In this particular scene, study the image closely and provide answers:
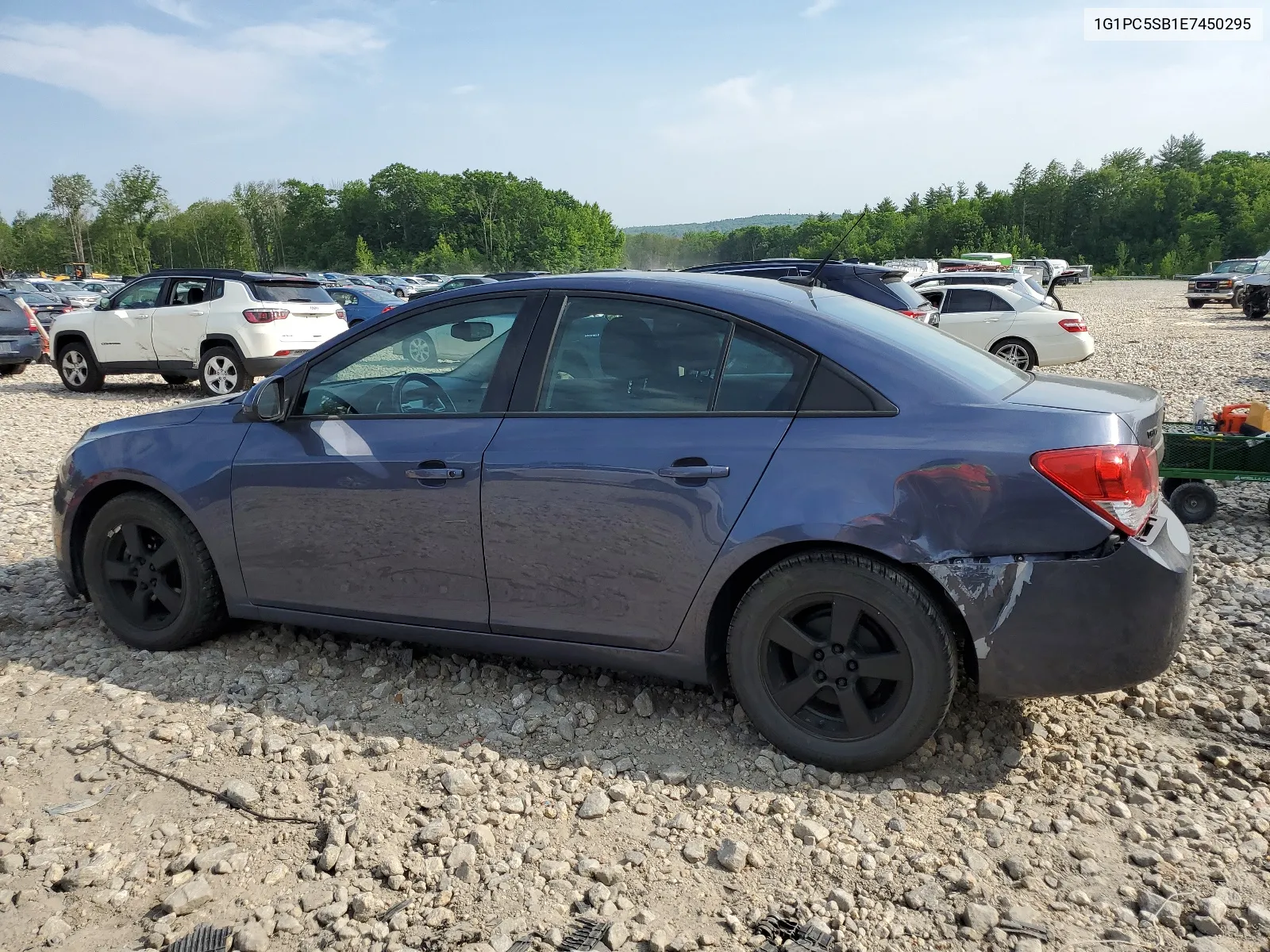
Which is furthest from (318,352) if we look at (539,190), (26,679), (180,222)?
(539,190)

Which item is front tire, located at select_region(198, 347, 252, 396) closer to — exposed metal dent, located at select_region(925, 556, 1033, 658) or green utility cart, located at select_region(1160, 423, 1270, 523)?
green utility cart, located at select_region(1160, 423, 1270, 523)

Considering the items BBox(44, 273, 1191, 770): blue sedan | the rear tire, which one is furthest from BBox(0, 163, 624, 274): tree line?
BBox(44, 273, 1191, 770): blue sedan

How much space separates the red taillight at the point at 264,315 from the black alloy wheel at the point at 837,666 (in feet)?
39.6

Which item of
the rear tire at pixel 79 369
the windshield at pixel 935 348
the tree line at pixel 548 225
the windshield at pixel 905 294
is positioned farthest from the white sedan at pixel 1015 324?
the tree line at pixel 548 225

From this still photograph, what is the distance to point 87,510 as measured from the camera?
4.44 metres

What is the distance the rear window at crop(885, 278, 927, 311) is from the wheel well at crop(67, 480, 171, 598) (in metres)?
9.04

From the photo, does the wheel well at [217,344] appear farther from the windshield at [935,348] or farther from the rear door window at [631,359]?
the windshield at [935,348]

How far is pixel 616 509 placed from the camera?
11.0 feet

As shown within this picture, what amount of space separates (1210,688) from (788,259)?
10.1 m

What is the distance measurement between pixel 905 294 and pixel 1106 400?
351 inches

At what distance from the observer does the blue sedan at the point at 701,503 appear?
3.00 m

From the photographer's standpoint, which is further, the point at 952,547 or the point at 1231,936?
the point at 952,547

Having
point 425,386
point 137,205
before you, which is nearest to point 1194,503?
point 425,386

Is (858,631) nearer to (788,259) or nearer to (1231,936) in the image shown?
(1231,936)
